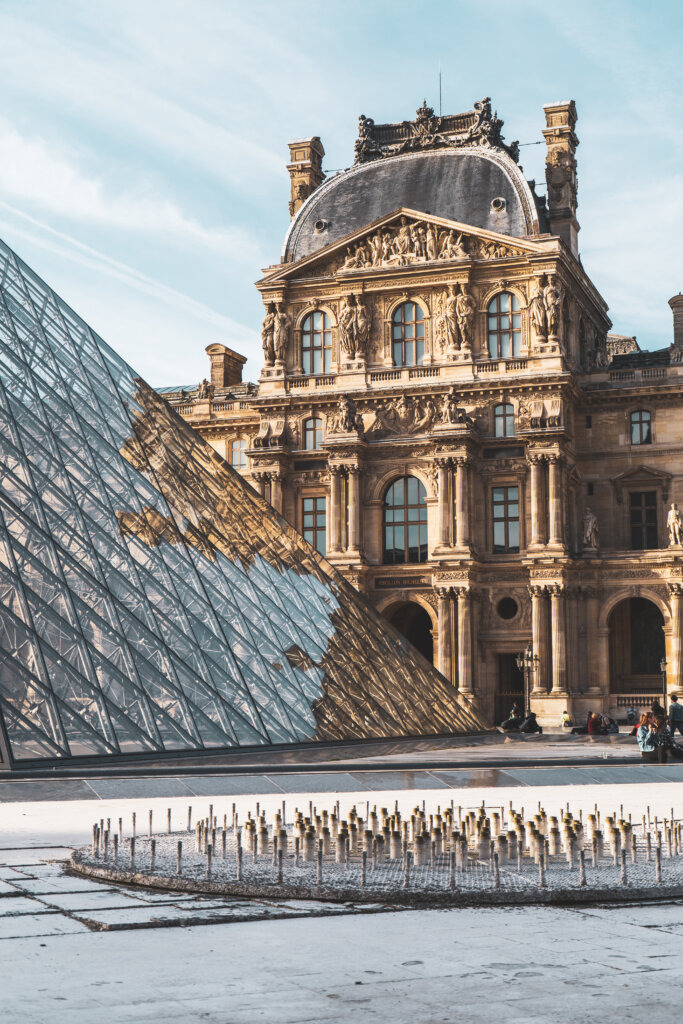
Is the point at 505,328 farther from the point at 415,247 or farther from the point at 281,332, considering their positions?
the point at 281,332

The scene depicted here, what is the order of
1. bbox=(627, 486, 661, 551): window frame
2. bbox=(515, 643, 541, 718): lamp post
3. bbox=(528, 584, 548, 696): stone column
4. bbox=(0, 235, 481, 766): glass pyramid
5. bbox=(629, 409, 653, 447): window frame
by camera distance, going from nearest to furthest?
1. bbox=(0, 235, 481, 766): glass pyramid
2. bbox=(515, 643, 541, 718): lamp post
3. bbox=(528, 584, 548, 696): stone column
4. bbox=(627, 486, 661, 551): window frame
5. bbox=(629, 409, 653, 447): window frame

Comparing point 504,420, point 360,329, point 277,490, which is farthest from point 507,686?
point 360,329

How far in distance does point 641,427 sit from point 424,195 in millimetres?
12526

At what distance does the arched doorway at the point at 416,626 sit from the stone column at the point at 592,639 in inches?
272

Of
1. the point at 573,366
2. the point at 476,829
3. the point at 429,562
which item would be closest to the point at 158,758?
the point at 476,829

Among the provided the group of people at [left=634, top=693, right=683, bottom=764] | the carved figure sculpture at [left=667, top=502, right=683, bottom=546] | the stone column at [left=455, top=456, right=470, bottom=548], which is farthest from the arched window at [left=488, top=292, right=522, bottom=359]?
the group of people at [left=634, top=693, right=683, bottom=764]

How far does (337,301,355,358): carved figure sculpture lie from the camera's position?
4984cm

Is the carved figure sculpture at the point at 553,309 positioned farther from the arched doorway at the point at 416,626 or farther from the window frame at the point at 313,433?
the arched doorway at the point at 416,626

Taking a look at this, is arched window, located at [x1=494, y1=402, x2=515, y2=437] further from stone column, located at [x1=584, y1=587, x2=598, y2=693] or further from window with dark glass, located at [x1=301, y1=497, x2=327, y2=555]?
window with dark glass, located at [x1=301, y1=497, x2=327, y2=555]

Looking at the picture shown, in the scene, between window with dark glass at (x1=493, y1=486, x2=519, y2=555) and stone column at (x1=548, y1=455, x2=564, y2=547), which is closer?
stone column at (x1=548, y1=455, x2=564, y2=547)

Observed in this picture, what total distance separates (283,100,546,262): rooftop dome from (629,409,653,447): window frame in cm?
788

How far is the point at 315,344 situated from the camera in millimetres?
51344

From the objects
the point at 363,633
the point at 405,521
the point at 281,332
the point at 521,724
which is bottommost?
the point at 521,724

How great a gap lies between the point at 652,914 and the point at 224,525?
61.2 ft
